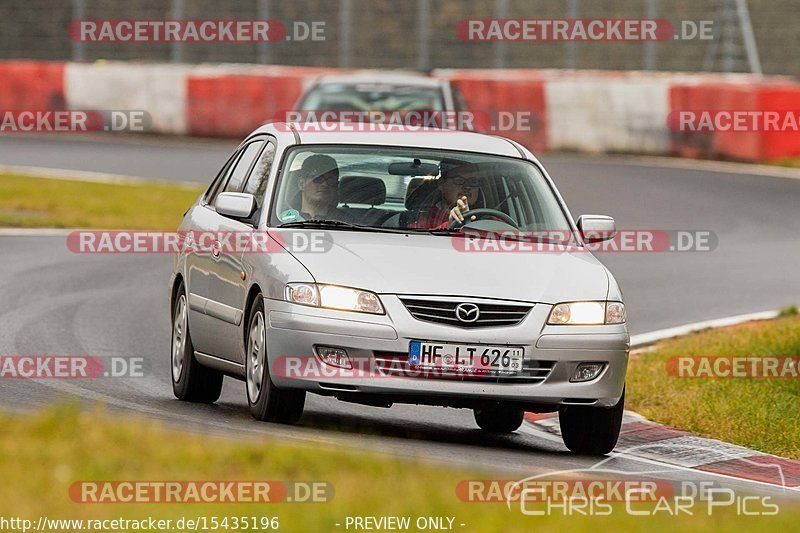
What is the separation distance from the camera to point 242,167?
A: 37.0 feet

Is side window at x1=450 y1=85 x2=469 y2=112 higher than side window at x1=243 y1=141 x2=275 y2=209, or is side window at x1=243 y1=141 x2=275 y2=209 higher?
side window at x1=243 y1=141 x2=275 y2=209

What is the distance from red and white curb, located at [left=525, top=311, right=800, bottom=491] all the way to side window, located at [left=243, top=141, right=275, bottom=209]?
2.23 metres

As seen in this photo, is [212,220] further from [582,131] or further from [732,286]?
[582,131]

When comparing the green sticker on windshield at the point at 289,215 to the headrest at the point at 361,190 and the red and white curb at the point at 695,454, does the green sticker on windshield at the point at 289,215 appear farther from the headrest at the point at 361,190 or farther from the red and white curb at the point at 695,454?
the red and white curb at the point at 695,454

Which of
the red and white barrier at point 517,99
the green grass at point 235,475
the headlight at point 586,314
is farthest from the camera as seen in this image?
the red and white barrier at point 517,99

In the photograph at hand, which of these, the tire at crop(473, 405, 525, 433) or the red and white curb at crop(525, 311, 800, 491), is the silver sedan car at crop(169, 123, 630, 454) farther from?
the red and white curb at crop(525, 311, 800, 491)

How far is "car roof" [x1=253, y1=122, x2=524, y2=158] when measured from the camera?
10670 mm

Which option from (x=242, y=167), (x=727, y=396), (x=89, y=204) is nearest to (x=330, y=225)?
(x=242, y=167)

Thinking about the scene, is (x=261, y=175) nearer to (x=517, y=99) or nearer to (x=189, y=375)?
(x=189, y=375)

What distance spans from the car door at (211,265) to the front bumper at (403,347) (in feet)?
2.80

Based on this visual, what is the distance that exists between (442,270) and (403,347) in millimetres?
513

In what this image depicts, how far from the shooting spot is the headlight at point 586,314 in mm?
9406

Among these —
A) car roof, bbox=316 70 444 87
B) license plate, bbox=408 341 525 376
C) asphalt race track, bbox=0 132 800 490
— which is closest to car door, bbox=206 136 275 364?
asphalt race track, bbox=0 132 800 490

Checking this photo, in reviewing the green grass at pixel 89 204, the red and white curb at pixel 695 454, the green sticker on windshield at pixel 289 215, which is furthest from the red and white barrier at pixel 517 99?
the green sticker on windshield at pixel 289 215
